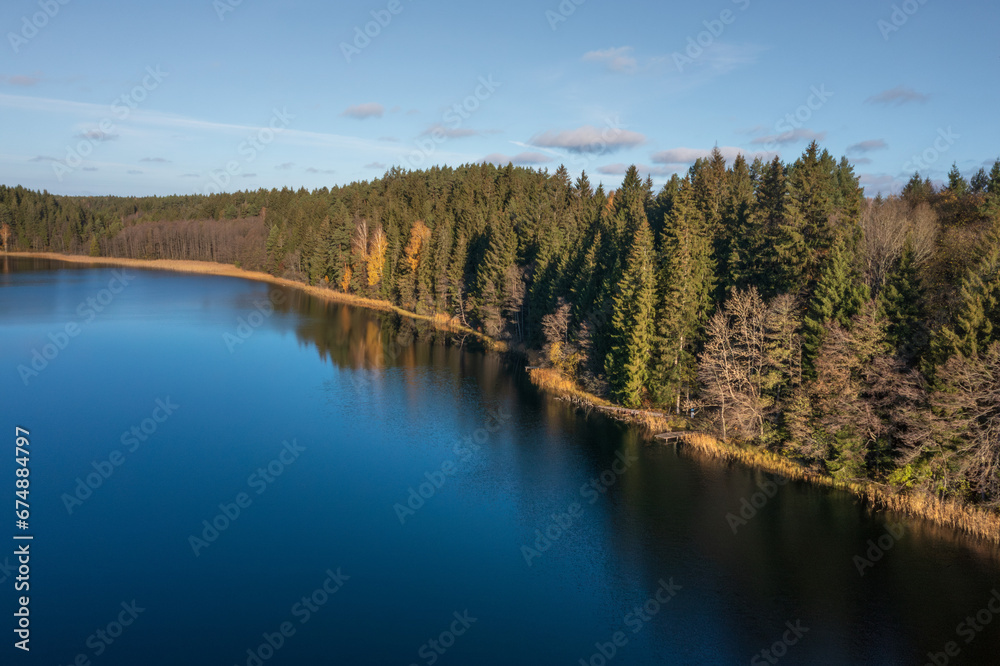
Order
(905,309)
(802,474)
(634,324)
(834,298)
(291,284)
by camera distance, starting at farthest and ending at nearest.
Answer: (291,284) < (634,324) < (834,298) < (802,474) < (905,309)

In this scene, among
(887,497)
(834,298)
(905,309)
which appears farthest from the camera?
(834,298)

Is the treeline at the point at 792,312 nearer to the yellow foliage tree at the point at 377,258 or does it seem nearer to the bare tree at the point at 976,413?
the bare tree at the point at 976,413

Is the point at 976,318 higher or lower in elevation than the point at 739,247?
lower

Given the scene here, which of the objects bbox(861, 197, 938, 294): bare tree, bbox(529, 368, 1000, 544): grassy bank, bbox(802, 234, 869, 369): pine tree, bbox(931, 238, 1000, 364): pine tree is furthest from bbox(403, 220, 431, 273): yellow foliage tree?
bbox(931, 238, 1000, 364): pine tree

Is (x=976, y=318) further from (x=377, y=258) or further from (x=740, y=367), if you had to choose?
(x=377, y=258)

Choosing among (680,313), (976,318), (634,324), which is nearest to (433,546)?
(634,324)

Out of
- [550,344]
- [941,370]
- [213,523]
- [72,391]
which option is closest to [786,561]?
[941,370]

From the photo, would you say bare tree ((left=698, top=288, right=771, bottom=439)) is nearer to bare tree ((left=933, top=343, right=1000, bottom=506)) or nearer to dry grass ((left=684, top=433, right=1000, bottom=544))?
dry grass ((left=684, top=433, right=1000, bottom=544))
